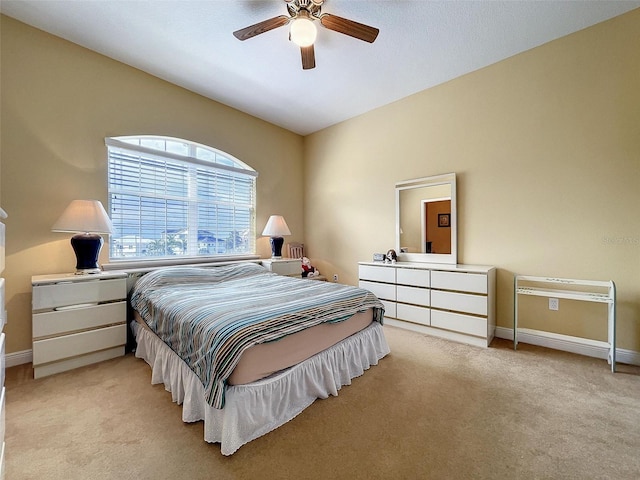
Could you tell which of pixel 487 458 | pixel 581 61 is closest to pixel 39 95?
pixel 487 458

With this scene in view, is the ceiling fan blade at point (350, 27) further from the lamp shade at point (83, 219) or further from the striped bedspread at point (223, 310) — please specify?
the lamp shade at point (83, 219)

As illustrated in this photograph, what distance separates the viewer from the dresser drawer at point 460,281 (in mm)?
2670

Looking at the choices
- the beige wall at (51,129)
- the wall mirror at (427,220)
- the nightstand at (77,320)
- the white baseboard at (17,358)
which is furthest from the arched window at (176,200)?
the wall mirror at (427,220)

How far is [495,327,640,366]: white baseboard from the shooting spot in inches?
90.5

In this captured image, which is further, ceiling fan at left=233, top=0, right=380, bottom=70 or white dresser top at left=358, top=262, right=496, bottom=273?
white dresser top at left=358, top=262, right=496, bottom=273

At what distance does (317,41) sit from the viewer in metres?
2.53

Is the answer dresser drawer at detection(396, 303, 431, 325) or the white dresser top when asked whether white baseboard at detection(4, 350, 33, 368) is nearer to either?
the white dresser top

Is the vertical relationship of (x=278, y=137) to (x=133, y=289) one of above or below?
above

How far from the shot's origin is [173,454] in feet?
4.48

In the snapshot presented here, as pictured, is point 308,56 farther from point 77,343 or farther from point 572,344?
point 572,344

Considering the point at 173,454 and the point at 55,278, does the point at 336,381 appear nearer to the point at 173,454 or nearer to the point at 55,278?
the point at 173,454

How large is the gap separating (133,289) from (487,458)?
3054mm

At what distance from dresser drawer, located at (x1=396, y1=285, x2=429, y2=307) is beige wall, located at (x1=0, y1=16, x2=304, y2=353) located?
10.8 feet

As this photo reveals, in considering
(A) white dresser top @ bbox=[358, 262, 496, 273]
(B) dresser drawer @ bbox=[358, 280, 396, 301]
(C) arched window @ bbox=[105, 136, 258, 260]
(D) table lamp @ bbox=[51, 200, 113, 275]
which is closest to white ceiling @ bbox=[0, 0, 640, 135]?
(C) arched window @ bbox=[105, 136, 258, 260]
